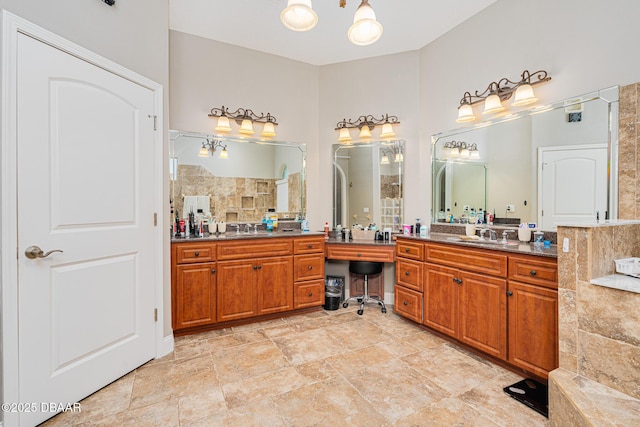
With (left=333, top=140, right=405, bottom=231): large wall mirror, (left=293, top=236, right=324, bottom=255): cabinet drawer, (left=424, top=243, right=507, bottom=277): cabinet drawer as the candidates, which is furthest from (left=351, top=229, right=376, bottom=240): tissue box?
A: (left=424, top=243, right=507, bottom=277): cabinet drawer

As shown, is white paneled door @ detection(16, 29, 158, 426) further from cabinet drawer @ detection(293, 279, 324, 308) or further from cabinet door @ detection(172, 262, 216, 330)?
cabinet drawer @ detection(293, 279, 324, 308)

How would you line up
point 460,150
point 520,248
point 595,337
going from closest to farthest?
point 595,337 → point 520,248 → point 460,150

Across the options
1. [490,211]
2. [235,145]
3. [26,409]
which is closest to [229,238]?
[235,145]

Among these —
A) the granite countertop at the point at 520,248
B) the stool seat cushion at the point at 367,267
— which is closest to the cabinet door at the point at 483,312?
the granite countertop at the point at 520,248

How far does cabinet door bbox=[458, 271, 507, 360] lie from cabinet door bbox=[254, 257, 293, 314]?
1.69m

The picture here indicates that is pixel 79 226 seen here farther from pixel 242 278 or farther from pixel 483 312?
pixel 483 312

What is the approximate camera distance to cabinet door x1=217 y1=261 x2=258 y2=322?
2873 mm

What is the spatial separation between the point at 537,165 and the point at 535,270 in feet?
3.43

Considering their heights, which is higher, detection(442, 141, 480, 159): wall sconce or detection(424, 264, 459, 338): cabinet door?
detection(442, 141, 480, 159): wall sconce

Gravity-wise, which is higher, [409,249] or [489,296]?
[409,249]

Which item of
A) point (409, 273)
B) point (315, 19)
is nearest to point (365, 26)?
point (315, 19)

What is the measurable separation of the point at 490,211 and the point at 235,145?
9.55 ft

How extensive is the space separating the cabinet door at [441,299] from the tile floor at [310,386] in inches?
6.3

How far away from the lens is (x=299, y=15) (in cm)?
177
